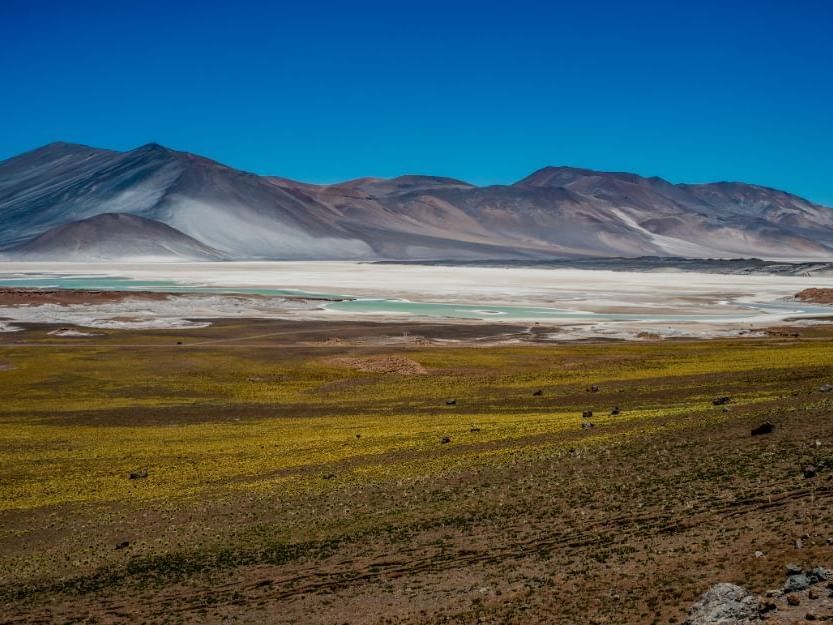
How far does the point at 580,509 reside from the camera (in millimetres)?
22000

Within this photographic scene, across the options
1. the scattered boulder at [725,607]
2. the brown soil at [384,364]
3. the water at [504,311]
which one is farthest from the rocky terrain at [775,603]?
the water at [504,311]

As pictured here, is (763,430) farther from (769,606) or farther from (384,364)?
(384,364)

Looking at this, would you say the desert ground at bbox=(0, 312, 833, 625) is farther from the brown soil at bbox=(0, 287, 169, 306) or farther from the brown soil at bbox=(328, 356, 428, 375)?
the brown soil at bbox=(0, 287, 169, 306)

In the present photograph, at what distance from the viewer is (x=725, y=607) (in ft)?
48.3

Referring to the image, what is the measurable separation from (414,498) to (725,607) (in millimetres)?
10806

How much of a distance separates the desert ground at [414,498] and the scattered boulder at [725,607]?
46cm

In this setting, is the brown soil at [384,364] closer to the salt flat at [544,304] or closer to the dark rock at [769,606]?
the salt flat at [544,304]

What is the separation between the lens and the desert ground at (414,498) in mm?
17797

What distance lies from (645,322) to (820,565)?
2727 inches

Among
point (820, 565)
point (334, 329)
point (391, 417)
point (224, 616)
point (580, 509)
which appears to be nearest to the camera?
point (820, 565)

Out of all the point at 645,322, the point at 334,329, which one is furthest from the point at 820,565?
the point at 645,322

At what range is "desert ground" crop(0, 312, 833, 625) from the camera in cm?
1780

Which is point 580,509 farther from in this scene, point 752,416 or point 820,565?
point 752,416

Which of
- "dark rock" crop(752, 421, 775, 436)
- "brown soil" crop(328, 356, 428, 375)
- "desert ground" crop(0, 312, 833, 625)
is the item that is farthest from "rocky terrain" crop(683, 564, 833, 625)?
"brown soil" crop(328, 356, 428, 375)
